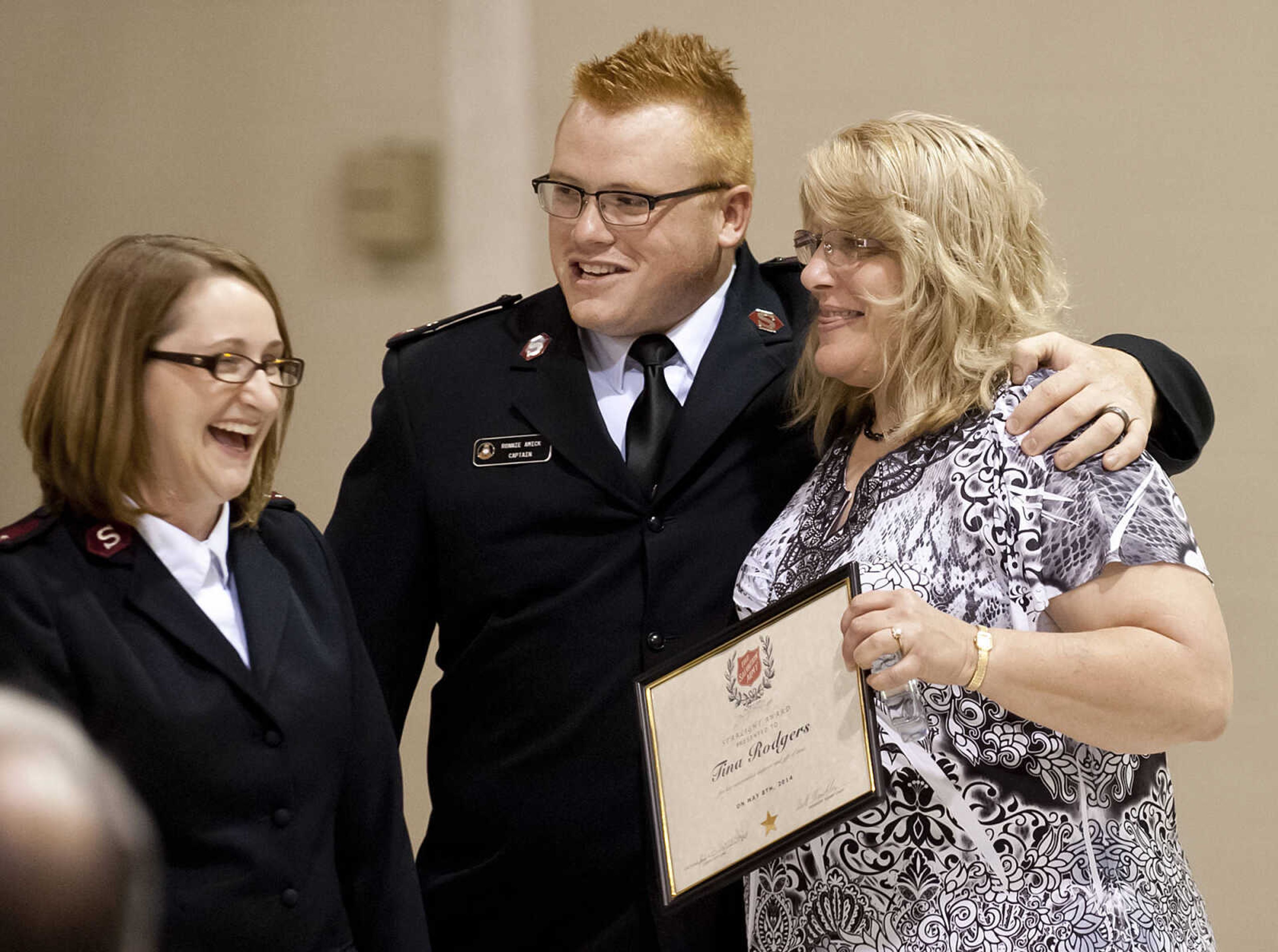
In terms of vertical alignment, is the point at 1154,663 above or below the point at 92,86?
below

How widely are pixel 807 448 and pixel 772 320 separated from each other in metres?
0.21

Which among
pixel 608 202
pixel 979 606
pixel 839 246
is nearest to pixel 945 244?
pixel 839 246

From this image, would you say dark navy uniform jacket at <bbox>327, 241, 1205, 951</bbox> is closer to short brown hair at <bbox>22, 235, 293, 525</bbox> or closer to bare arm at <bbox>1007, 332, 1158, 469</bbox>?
bare arm at <bbox>1007, 332, 1158, 469</bbox>

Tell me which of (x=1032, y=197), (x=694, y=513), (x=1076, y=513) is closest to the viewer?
(x=1076, y=513)

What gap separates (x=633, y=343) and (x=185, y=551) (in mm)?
824

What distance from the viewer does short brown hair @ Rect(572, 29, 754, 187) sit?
2.08 m

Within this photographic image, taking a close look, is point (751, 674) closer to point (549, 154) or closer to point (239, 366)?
point (239, 366)

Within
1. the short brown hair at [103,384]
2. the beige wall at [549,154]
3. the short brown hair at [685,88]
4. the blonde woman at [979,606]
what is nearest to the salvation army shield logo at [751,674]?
the blonde woman at [979,606]

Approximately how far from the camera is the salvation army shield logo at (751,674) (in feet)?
5.32

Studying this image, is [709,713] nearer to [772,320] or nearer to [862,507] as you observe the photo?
[862,507]

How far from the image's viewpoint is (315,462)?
153 inches

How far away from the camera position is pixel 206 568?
60.4 inches

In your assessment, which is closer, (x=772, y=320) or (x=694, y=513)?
(x=694, y=513)

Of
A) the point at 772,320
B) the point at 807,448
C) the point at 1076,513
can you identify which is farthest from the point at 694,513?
the point at 1076,513
